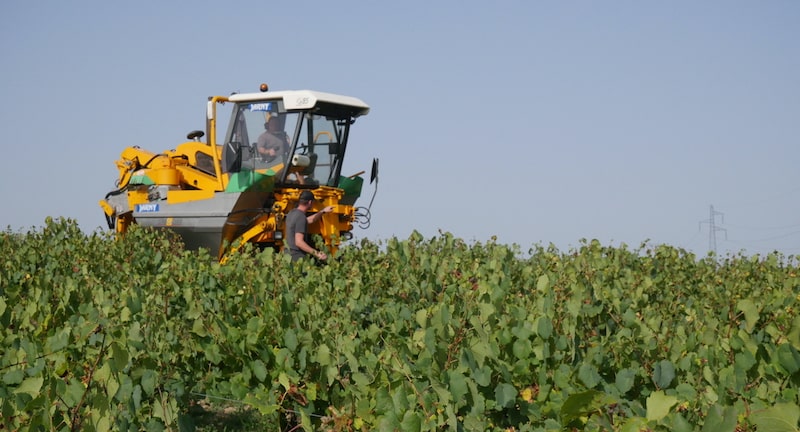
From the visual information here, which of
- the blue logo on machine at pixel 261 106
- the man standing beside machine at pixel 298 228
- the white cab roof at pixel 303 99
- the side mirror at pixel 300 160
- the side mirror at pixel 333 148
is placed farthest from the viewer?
the side mirror at pixel 333 148

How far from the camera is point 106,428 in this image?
138 inches

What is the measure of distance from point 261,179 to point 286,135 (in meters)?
0.81

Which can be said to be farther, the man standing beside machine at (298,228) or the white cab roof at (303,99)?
the white cab roof at (303,99)

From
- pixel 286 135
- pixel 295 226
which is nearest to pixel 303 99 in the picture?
pixel 286 135

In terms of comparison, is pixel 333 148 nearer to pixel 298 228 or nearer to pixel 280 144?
pixel 280 144

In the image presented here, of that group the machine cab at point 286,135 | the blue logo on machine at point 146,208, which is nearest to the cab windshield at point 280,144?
the machine cab at point 286,135

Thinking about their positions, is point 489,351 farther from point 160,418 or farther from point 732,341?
point 160,418

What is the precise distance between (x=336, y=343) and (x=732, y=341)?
1.82 meters

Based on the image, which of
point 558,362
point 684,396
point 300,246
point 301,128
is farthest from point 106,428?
point 301,128

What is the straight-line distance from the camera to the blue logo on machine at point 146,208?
14.9 m

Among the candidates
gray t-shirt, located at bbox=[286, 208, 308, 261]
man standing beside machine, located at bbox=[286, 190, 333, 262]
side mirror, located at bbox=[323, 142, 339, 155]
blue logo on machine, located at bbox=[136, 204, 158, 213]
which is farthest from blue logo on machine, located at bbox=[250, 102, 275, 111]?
gray t-shirt, located at bbox=[286, 208, 308, 261]

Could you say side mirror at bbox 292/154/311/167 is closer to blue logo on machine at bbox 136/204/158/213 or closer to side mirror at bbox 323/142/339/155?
side mirror at bbox 323/142/339/155

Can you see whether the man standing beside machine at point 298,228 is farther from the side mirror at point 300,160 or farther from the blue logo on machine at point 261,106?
the blue logo on machine at point 261,106

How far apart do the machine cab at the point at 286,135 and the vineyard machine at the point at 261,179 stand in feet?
0.05
